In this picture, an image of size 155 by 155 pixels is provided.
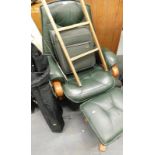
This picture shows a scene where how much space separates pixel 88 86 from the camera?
1233mm

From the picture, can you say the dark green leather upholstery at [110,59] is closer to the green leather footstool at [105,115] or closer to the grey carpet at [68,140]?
the green leather footstool at [105,115]

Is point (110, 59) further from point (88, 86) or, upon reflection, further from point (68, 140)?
point (68, 140)

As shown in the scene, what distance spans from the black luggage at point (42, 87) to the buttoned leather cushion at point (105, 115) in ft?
0.83

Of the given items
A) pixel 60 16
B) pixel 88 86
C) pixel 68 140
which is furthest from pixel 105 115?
pixel 60 16

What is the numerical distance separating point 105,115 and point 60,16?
2.90 feet

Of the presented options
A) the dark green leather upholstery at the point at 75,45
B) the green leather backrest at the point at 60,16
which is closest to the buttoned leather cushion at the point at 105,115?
the dark green leather upholstery at the point at 75,45

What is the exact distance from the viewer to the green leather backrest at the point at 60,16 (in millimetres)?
1208
